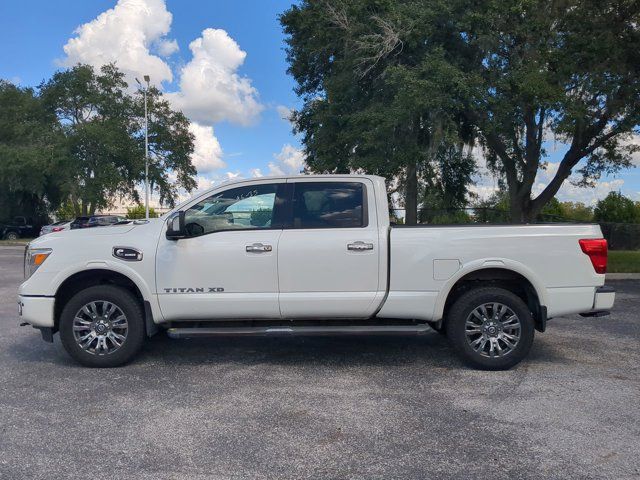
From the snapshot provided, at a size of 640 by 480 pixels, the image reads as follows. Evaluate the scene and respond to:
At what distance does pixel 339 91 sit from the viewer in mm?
18297

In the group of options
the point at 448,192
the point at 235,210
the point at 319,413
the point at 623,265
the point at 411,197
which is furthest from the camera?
the point at 448,192

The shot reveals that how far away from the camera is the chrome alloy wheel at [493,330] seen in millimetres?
5762

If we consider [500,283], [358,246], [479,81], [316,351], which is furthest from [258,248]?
[479,81]

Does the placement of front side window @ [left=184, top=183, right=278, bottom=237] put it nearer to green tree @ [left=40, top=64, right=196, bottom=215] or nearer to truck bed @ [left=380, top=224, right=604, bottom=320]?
truck bed @ [left=380, top=224, right=604, bottom=320]

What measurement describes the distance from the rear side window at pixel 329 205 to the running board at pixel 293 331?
1.06 metres

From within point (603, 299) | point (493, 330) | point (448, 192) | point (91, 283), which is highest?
point (448, 192)

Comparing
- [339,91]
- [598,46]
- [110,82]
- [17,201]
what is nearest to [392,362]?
[598,46]

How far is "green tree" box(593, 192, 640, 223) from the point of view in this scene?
27.4 meters

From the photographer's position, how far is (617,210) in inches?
1085

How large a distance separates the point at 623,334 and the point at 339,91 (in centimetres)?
1281

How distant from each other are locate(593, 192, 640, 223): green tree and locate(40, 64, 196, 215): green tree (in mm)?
25221

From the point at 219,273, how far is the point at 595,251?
3836 millimetres

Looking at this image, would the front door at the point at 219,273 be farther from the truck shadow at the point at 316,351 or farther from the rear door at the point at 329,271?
the truck shadow at the point at 316,351

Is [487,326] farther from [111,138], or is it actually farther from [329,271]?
[111,138]
